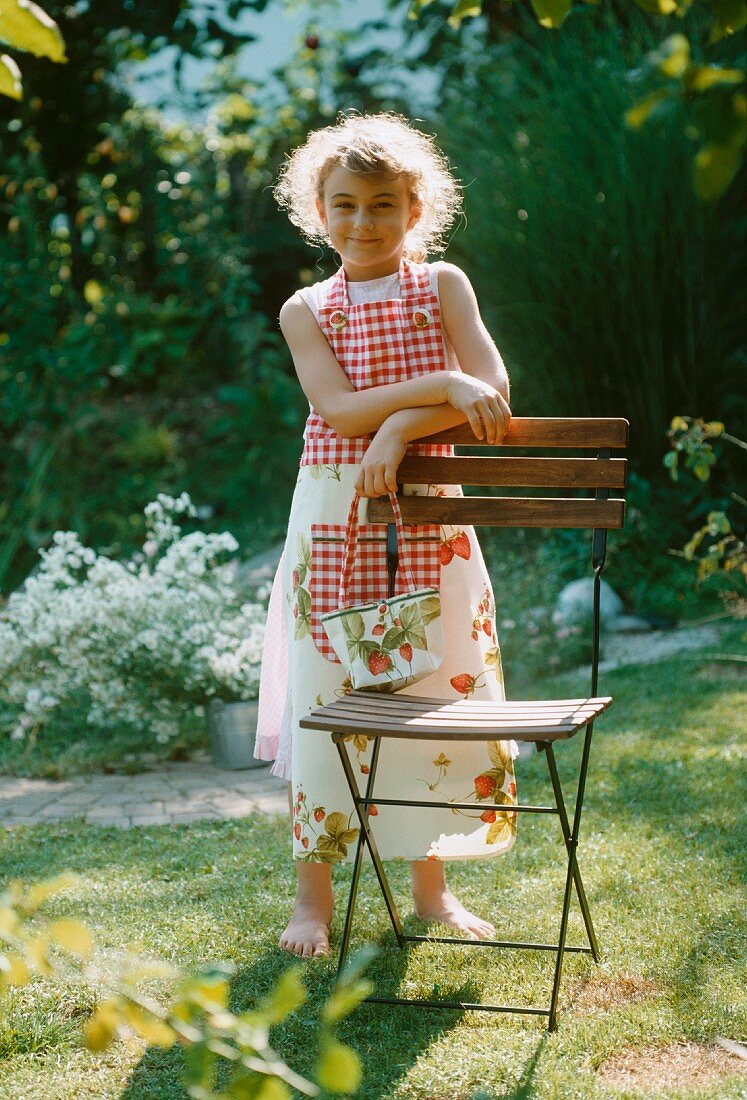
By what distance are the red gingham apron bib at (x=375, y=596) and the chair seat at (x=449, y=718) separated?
0.70ft

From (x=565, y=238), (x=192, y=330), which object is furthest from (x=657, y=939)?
(x=192, y=330)

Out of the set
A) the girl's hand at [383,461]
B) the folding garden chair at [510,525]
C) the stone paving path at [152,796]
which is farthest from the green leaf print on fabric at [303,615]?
the stone paving path at [152,796]

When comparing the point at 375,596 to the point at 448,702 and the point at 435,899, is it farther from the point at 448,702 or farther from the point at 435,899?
the point at 435,899

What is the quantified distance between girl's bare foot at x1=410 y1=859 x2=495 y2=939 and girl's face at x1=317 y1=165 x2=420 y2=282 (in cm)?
127

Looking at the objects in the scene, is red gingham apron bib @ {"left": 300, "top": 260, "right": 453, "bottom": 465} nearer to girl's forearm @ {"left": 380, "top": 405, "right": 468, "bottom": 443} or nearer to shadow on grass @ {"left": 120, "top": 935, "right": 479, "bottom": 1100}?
girl's forearm @ {"left": 380, "top": 405, "right": 468, "bottom": 443}

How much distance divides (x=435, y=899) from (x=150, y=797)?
4.67ft

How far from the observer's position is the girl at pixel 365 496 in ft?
7.82

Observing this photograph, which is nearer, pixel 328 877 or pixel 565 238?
pixel 328 877

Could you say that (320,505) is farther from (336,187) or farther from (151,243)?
(151,243)

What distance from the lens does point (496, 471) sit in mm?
2361

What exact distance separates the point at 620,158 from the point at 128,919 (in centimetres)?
488

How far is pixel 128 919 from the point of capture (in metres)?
2.61

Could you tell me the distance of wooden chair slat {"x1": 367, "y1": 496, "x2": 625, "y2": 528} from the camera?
7.52ft

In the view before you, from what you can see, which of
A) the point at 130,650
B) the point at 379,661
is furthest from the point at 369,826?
the point at 130,650
